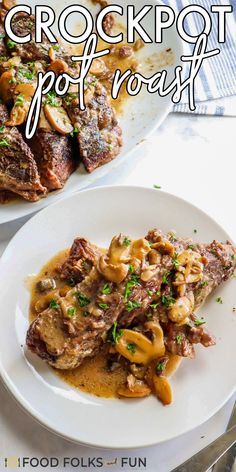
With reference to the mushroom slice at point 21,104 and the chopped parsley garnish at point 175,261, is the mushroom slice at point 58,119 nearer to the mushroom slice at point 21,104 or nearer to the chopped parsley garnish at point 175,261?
the mushroom slice at point 21,104

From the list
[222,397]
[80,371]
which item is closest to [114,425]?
[80,371]

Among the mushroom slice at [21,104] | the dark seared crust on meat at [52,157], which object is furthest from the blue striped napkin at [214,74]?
the mushroom slice at [21,104]

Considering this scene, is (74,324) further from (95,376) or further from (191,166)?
(191,166)

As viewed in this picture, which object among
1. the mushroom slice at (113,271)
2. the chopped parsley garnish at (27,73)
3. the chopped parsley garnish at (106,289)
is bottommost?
the chopped parsley garnish at (106,289)

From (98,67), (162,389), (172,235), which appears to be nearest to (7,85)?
(98,67)

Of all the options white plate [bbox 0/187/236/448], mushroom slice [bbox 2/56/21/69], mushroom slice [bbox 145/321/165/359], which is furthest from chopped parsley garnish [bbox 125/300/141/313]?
mushroom slice [bbox 2/56/21/69]

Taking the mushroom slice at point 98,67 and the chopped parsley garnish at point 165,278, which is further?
the mushroom slice at point 98,67

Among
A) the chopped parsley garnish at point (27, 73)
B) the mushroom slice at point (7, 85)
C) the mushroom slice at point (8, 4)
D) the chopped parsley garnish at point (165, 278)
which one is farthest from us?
the mushroom slice at point (8, 4)
